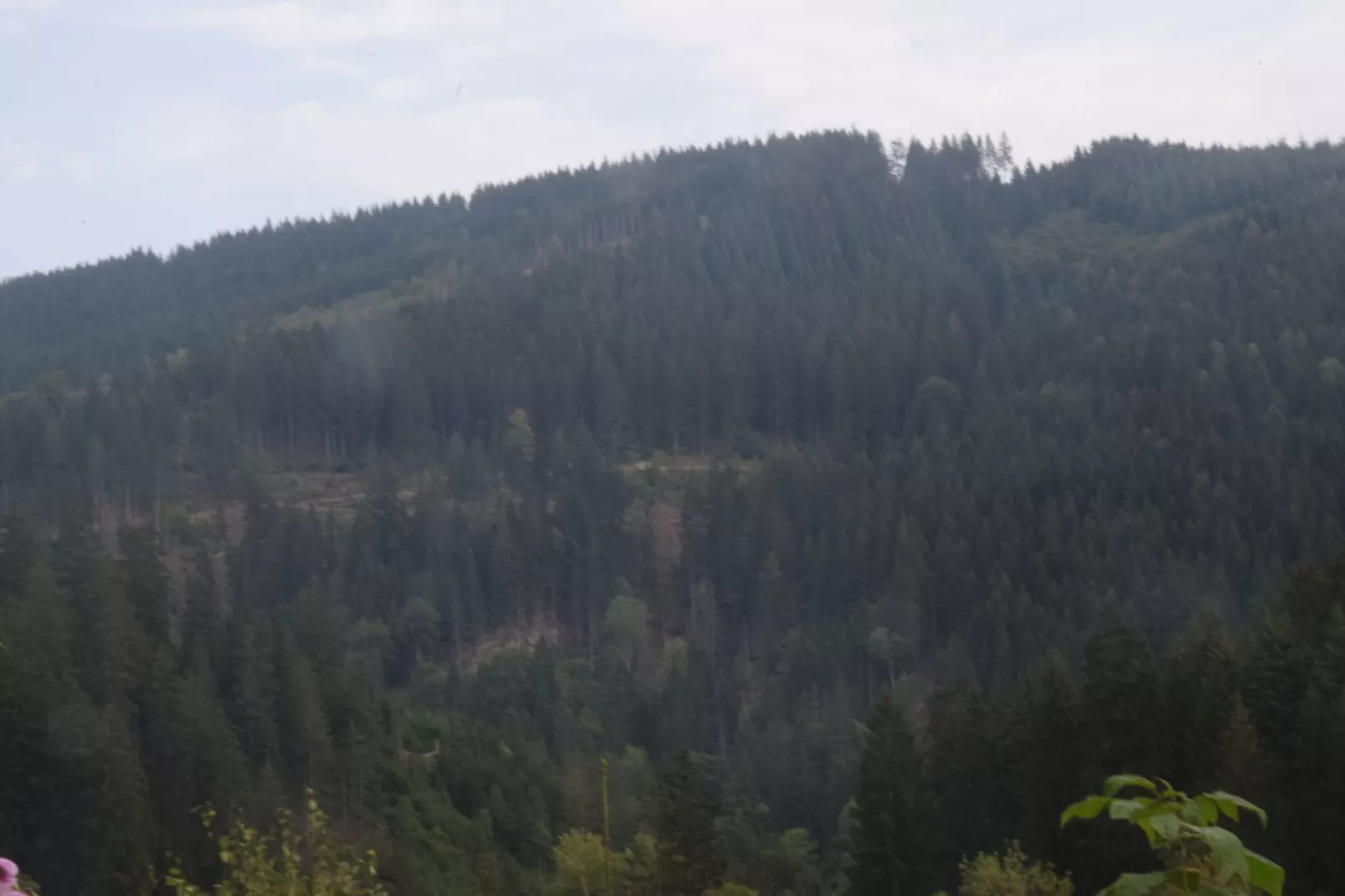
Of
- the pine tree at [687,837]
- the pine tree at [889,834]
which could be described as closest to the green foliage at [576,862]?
the pine tree at [687,837]

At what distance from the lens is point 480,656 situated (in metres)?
128

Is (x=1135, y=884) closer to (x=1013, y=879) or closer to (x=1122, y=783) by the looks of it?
(x=1122, y=783)

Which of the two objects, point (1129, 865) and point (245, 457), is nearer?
point (1129, 865)

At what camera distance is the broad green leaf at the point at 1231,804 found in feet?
14.4

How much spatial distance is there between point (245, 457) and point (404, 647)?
1572 inches

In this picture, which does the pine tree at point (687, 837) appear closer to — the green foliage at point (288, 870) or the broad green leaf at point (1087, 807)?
the green foliage at point (288, 870)

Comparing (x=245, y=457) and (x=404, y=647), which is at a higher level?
(x=245, y=457)

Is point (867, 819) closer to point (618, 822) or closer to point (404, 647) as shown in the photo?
point (618, 822)

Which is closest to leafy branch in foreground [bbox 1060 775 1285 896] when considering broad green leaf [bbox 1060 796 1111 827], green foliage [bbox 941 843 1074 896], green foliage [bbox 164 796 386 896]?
broad green leaf [bbox 1060 796 1111 827]

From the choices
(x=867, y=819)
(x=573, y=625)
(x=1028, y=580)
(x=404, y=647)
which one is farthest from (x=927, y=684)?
(x=867, y=819)

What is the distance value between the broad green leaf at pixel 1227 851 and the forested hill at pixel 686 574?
38064mm

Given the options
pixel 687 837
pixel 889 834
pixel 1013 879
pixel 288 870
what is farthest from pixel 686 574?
pixel 288 870

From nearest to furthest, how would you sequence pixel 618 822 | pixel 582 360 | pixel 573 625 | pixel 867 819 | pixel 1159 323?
pixel 867 819, pixel 618 822, pixel 573 625, pixel 1159 323, pixel 582 360

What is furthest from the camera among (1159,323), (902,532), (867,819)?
(1159,323)
